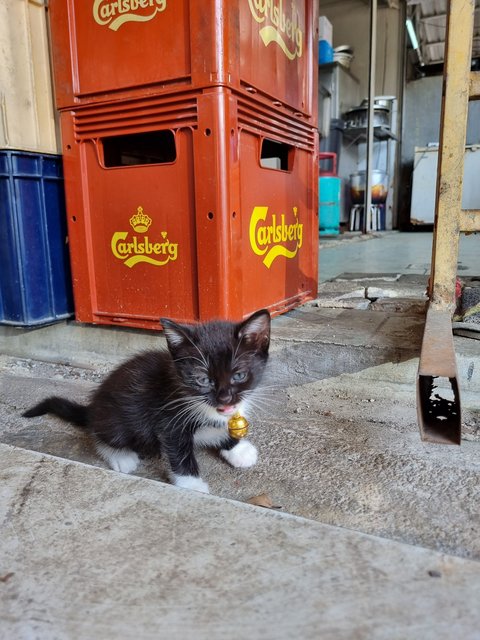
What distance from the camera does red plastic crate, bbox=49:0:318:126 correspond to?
5.89 ft

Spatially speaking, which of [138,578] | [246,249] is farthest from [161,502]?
[246,249]

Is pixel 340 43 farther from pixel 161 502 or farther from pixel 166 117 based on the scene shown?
pixel 161 502

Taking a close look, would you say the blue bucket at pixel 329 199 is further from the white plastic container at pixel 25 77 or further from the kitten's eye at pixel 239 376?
the kitten's eye at pixel 239 376

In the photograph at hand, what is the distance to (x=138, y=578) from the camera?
817 mm

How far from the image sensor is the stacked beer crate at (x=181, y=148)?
6.09 ft

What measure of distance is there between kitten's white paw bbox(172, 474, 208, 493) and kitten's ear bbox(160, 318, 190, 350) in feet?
1.24

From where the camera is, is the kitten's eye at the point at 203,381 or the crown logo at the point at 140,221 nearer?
the kitten's eye at the point at 203,381

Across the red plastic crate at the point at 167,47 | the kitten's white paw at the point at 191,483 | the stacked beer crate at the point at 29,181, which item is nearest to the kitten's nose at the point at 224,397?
the kitten's white paw at the point at 191,483

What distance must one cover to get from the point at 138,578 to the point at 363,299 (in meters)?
2.10

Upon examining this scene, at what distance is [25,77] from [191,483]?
2.01 metres

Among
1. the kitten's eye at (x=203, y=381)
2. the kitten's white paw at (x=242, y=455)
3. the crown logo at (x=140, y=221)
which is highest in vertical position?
the crown logo at (x=140, y=221)

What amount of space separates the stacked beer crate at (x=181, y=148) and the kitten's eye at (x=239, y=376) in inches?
26.5

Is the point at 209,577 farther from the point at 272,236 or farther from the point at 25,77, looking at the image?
the point at 25,77

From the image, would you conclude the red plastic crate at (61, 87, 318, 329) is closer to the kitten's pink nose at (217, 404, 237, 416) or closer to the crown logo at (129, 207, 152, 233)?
the crown logo at (129, 207, 152, 233)
